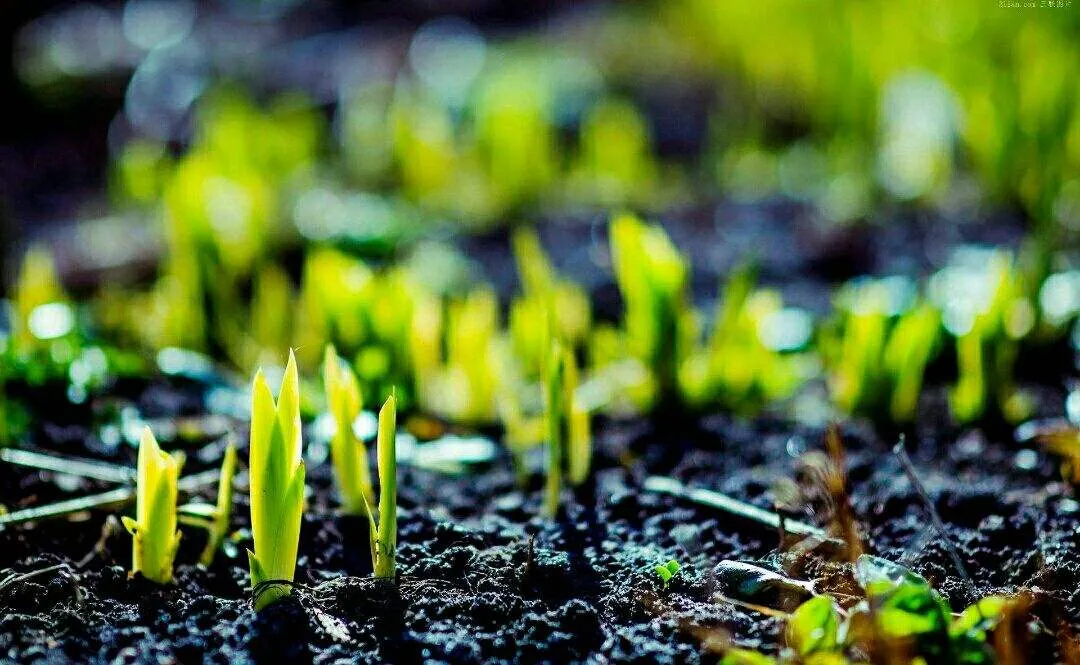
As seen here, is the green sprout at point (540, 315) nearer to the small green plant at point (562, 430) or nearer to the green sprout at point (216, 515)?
the small green plant at point (562, 430)

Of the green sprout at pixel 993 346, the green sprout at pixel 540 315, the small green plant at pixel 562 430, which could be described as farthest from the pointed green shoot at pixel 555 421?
the green sprout at pixel 993 346

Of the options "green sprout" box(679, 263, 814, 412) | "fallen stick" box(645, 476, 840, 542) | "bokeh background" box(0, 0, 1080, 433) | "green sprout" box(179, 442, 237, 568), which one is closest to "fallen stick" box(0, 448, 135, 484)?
"green sprout" box(179, 442, 237, 568)

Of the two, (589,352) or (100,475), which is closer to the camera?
(100,475)

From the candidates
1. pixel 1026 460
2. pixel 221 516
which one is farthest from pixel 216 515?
pixel 1026 460

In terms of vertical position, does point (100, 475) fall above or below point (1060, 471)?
above

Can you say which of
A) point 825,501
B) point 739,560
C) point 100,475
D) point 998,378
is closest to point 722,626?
point 739,560

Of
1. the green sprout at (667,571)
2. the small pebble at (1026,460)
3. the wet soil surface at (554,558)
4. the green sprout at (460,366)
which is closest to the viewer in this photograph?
the wet soil surface at (554,558)

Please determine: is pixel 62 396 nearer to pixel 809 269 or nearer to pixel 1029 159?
pixel 809 269
